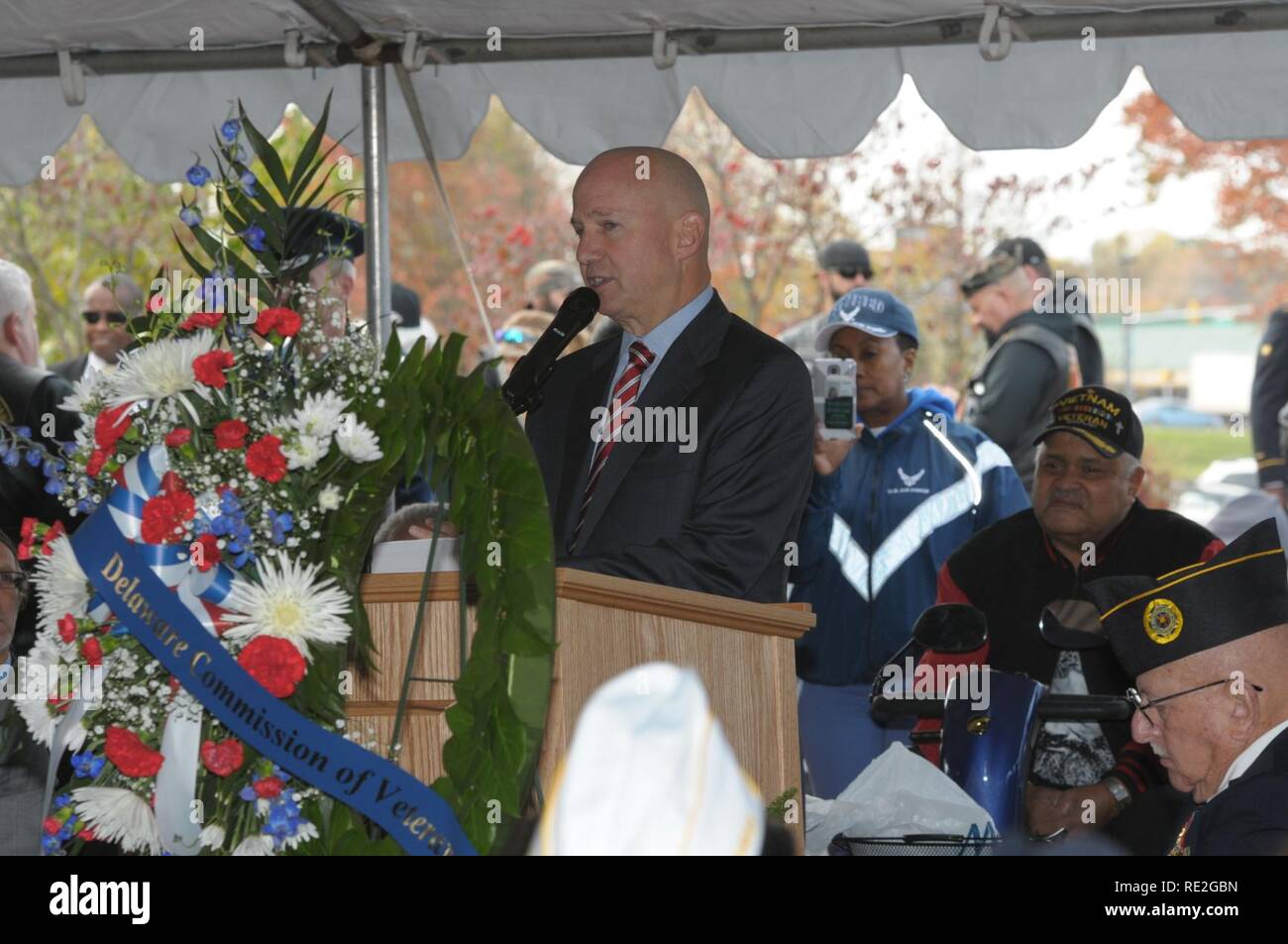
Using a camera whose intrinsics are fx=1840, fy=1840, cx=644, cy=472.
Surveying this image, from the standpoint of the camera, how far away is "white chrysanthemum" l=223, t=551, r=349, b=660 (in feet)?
9.98

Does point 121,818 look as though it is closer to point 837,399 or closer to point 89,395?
point 89,395

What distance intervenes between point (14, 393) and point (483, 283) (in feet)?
31.4

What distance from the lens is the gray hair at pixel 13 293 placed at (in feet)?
23.3

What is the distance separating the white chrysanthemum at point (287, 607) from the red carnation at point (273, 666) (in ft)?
0.12

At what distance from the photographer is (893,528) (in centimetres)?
642

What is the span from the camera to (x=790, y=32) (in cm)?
607

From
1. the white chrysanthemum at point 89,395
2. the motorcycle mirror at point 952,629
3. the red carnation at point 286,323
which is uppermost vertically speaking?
the red carnation at point 286,323

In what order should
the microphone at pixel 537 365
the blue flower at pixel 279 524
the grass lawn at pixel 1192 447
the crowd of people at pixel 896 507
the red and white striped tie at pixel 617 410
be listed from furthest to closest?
1. the grass lawn at pixel 1192 447
2. the red and white striped tie at pixel 617 410
3. the microphone at pixel 537 365
4. the crowd of people at pixel 896 507
5. the blue flower at pixel 279 524

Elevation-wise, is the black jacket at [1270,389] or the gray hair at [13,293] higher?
the gray hair at [13,293]

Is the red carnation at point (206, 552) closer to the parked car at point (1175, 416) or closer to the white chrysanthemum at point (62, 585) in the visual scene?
the white chrysanthemum at point (62, 585)

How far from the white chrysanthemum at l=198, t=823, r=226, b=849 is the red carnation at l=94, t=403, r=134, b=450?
0.69 m

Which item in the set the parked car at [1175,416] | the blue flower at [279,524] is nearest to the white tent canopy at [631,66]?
the blue flower at [279,524]

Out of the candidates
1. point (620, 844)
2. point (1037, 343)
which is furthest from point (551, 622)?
point (1037, 343)
